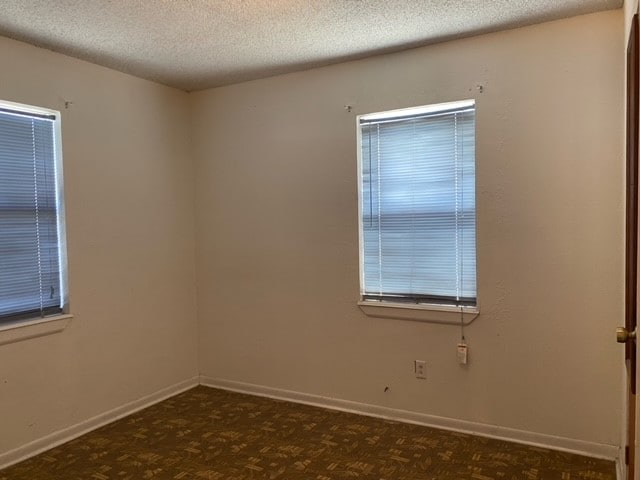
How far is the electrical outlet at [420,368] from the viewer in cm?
337

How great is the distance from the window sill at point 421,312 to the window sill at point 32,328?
1936 mm

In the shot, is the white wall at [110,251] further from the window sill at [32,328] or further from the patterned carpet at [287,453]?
the patterned carpet at [287,453]

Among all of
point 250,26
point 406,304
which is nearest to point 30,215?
point 250,26

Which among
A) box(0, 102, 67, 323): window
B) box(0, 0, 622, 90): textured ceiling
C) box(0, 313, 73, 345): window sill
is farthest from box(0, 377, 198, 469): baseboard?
box(0, 0, 622, 90): textured ceiling

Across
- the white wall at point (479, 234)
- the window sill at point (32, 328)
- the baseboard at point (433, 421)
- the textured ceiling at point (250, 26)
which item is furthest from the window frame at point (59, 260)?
the baseboard at point (433, 421)

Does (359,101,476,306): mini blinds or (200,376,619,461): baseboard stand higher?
(359,101,476,306): mini blinds

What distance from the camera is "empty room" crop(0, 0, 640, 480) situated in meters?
2.82

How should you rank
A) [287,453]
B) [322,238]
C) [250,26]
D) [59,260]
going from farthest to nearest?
[322,238], [59,260], [287,453], [250,26]

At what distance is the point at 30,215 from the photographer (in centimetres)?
314

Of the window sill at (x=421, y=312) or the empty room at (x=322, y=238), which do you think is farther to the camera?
the window sill at (x=421, y=312)

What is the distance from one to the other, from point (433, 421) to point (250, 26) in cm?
267

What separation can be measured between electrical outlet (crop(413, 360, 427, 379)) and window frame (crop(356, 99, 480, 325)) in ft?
0.95

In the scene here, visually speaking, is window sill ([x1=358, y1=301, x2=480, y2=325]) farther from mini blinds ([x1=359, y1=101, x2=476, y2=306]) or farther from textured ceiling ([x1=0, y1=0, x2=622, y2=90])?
textured ceiling ([x1=0, y1=0, x2=622, y2=90])

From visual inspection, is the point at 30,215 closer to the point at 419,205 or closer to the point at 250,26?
the point at 250,26
